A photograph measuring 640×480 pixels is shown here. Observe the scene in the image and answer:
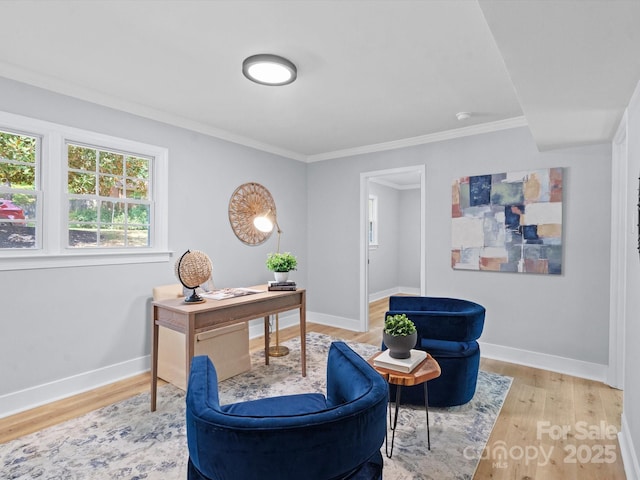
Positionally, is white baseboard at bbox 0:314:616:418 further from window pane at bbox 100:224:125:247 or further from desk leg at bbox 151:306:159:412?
window pane at bbox 100:224:125:247

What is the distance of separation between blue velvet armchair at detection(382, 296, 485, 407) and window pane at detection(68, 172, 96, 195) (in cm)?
272

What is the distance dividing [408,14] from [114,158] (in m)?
2.72

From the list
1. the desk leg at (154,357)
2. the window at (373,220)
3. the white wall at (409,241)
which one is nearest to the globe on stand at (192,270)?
the desk leg at (154,357)

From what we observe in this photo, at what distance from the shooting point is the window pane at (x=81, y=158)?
2926 mm

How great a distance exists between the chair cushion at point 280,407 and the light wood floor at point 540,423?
0.94m

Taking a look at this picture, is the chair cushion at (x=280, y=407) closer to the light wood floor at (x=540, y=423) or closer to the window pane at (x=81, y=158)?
the light wood floor at (x=540, y=423)

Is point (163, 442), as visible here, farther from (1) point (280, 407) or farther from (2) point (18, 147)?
(2) point (18, 147)

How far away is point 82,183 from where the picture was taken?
2992 millimetres

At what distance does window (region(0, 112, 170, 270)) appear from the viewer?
8.59 ft

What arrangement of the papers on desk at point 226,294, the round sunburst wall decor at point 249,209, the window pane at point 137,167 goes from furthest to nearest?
the round sunburst wall decor at point 249,209 → the window pane at point 137,167 → the papers on desk at point 226,294

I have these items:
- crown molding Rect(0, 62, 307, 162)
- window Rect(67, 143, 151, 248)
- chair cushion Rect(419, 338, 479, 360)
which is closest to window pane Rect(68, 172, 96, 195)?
window Rect(67, 143, 151, 248)

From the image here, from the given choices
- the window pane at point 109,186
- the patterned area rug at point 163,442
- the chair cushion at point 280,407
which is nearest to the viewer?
the chair cushion at point 280,407

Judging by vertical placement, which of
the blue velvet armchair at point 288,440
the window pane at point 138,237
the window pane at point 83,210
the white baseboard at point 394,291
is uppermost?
the window pane at point 83,210

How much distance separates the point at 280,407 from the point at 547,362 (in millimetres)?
2962
